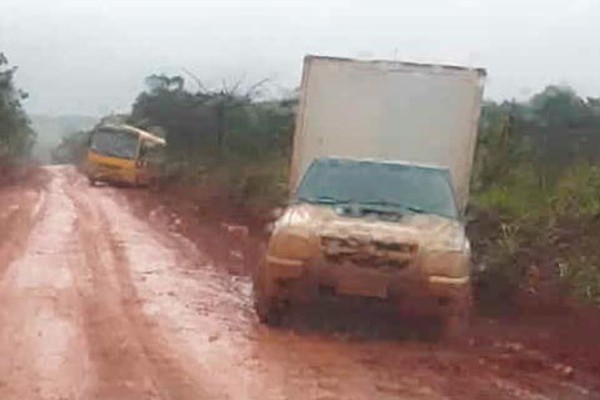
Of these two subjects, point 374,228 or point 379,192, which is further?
point 379,192

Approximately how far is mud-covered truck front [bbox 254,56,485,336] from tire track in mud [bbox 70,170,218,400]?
134cm

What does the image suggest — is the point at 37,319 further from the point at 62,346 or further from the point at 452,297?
the point at 452,297

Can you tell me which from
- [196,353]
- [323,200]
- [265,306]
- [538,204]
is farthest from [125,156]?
[196,353]

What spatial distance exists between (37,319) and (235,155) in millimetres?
29103

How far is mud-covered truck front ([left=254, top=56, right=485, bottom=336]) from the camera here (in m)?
11.0

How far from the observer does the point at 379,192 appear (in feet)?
40.5

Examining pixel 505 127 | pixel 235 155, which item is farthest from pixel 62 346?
pixel 235 155

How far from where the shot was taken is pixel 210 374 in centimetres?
916

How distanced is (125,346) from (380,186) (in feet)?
11.4

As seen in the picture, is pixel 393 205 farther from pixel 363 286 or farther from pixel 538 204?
pixel 538 204

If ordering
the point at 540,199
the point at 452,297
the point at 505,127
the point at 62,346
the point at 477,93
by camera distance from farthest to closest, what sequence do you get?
the point at 505,127 → the point at 540,199 → the point at 477,93 → the point at 452,297 → the point at 62,346

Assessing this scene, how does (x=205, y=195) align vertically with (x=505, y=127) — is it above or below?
below

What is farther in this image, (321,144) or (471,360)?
(321,144)

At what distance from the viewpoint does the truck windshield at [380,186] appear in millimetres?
12188
